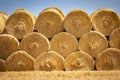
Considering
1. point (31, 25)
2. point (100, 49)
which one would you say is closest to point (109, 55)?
point (100, 49)

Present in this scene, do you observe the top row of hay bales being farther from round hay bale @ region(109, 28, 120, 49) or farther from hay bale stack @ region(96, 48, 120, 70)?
hay bale stack @ region(96, 48, 120, 70)

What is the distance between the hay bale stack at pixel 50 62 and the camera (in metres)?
4.84

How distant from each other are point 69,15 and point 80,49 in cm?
73

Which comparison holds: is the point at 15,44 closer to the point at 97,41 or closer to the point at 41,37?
the point at 41,37

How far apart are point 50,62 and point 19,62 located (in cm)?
63

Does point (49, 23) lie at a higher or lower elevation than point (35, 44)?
higher

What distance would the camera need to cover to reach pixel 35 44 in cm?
507

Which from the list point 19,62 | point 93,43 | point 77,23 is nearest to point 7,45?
point 19,62

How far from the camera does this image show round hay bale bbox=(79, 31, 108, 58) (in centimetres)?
492

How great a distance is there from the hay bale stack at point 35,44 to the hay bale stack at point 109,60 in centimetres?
104

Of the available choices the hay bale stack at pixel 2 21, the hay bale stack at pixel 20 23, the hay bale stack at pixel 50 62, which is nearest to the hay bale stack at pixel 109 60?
the hay bale stack at pixel 50 62

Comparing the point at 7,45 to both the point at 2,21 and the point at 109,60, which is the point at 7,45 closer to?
the point at 2,21

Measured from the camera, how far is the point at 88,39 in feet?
16.2

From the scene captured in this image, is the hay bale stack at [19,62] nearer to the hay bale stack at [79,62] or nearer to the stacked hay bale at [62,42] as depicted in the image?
the stacked hay bale at [62,42]
